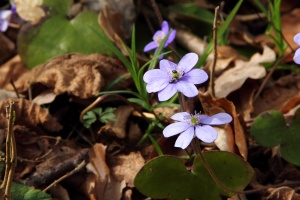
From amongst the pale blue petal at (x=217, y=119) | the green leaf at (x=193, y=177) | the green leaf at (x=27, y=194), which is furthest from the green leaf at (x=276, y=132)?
the green leaf at (x=27, y=194)

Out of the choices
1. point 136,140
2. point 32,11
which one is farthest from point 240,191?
point 32,11

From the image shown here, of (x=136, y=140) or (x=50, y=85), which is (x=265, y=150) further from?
(x=50, y=85)

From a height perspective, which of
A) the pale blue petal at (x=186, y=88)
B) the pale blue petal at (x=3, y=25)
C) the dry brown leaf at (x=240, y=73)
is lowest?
the dry brown leaf at (x=240, y=73)

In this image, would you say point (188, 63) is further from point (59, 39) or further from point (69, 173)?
point (59, 39)

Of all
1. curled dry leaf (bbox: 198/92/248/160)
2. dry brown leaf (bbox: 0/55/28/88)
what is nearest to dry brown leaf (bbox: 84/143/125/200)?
curled dry leaf (bbox: 198/92/248/160)

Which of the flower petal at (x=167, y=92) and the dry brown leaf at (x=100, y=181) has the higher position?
the flower petal at (x=167, y=92)

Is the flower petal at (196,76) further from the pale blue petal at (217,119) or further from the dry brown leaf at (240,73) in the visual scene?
the dry brown leaf at (240,73)

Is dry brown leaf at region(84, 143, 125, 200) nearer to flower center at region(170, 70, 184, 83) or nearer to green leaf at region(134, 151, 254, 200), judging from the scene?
green leaf at region(134, 151, 254, 200)

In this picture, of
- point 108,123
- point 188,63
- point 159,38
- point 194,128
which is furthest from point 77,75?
point 194,128
